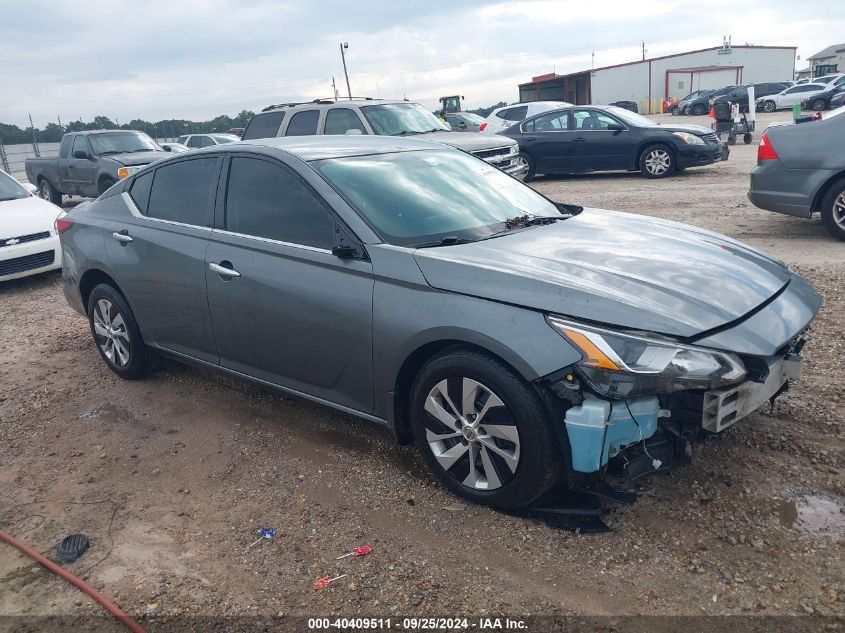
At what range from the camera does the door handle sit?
3.87m

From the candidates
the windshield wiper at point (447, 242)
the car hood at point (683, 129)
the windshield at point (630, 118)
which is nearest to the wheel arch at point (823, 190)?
the windshield wiper at point (447, 242)

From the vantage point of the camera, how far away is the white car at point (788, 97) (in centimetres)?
3541

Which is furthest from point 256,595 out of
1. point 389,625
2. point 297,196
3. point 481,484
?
point 297,196

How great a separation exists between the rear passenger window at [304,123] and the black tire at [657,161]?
6.82 m

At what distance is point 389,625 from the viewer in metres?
2.50

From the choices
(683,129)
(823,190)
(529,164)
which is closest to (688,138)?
(683,129)

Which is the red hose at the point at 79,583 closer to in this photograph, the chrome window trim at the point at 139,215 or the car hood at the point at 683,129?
the chrome window trim at the point at 139,215

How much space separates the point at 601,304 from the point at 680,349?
349 mm

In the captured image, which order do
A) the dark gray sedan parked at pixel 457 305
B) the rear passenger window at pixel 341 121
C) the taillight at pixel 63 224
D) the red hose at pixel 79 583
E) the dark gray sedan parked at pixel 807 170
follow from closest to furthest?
1. the red hose at pixel 79 583
2. the dark gray sedan parked at pixel 457 305
3. the taillight at pixel 63 224
4. the dark gray sedan parked at pixel 807 170
5. the rear passenger window at pixel 341 121

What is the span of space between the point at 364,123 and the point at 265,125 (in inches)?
68.3

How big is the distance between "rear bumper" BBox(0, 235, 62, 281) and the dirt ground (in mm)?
4201

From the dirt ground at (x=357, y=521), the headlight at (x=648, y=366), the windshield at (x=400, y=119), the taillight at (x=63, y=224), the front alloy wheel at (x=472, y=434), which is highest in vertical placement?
the windshield at (x=400, y=119)

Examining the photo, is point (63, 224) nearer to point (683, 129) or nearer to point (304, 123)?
point (304, 123)

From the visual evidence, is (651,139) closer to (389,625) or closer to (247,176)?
(247,176)
